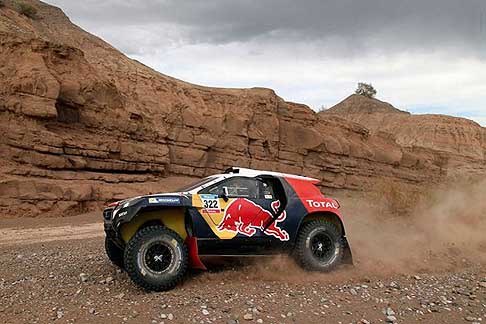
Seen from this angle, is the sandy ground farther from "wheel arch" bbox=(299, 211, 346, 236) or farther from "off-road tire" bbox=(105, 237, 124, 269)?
"wheel arch" bbox=(299, 211, 346, 236)

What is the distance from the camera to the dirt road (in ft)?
19.5

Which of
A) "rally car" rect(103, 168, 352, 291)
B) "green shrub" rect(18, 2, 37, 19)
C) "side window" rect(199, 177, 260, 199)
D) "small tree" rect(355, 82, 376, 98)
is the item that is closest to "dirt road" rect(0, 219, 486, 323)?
"rally car" rect(103, 168, 352, 291)

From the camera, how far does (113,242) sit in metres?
7.63

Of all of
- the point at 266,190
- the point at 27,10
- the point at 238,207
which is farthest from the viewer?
the point at 27,10

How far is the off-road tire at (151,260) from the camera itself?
22.1ft

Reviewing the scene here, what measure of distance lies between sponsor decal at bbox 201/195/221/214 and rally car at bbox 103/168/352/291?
0.05ft

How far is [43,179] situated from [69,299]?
1182 cm

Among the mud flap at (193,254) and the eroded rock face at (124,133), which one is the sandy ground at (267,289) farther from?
the eroded rock face at (124,133)

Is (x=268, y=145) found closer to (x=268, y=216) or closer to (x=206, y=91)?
(x=206, y=91)

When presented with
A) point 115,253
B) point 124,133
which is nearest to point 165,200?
point 115,253

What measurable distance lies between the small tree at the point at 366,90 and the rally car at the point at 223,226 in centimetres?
6446

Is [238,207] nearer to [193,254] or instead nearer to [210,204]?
[210,204]

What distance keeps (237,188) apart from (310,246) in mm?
1475

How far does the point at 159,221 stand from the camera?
7.43m
